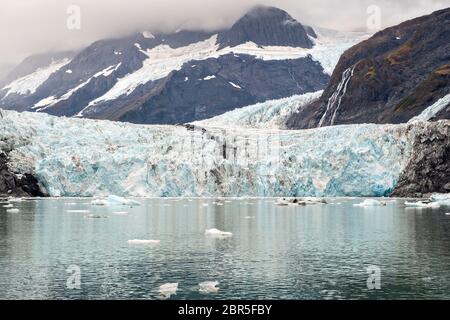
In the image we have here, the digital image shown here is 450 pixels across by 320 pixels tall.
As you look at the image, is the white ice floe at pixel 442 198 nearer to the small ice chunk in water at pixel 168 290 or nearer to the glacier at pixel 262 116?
the small ice chunk in water at pixel 168 290

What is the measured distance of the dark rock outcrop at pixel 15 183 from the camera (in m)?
68.3

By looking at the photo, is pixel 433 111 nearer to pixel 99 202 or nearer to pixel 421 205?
pixel 421 205

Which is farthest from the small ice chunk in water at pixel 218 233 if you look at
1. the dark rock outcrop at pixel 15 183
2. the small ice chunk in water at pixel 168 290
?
the dark rock outcrop at pixel 15 183

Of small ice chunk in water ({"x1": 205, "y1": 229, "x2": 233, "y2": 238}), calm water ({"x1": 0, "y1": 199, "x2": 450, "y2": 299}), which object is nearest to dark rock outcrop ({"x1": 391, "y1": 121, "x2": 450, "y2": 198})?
calm water ({"x1": 0, "y1": 199, "x2": 450, "y2": 299})

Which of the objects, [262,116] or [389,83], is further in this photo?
[389,83]

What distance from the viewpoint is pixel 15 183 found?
68875 millimetres

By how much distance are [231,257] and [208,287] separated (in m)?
6.30

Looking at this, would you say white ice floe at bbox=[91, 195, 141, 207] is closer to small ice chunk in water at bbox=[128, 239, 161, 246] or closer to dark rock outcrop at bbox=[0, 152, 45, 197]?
dark rock outcrop at bbox=[0, 152, 45, 197]

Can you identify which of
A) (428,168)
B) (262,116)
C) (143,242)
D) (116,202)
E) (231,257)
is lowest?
(231,257)

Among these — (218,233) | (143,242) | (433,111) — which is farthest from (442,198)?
(433,111)

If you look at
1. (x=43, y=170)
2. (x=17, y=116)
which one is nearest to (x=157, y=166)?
(x=43, y=170)

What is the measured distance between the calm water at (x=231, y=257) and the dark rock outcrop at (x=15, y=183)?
2656 centimetres
